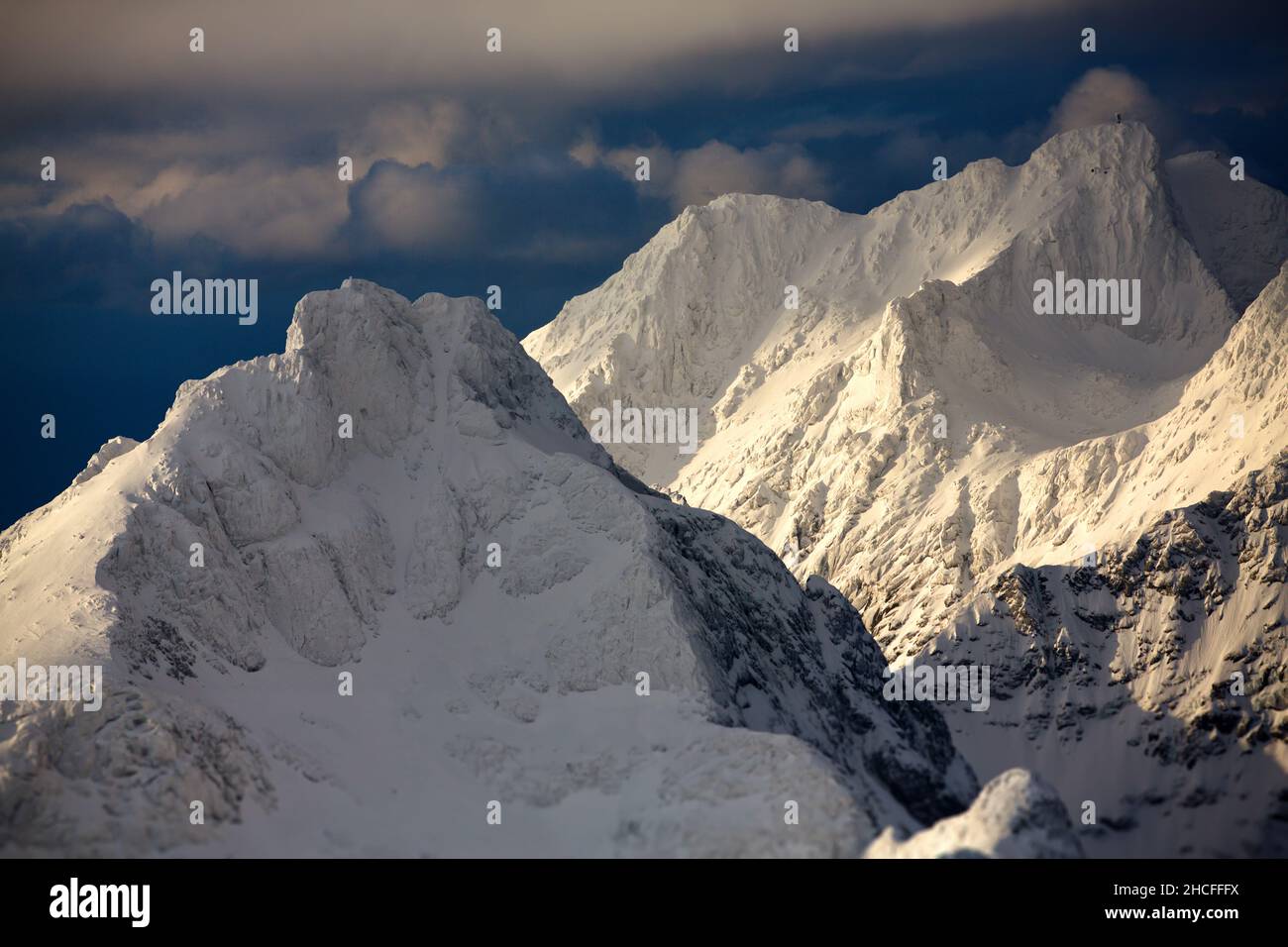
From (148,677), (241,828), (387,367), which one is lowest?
(241,828)

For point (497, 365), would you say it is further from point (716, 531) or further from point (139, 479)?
point (139, 479)

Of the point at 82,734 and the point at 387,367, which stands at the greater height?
the point at 387,367

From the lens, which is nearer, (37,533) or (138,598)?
(138,598)
